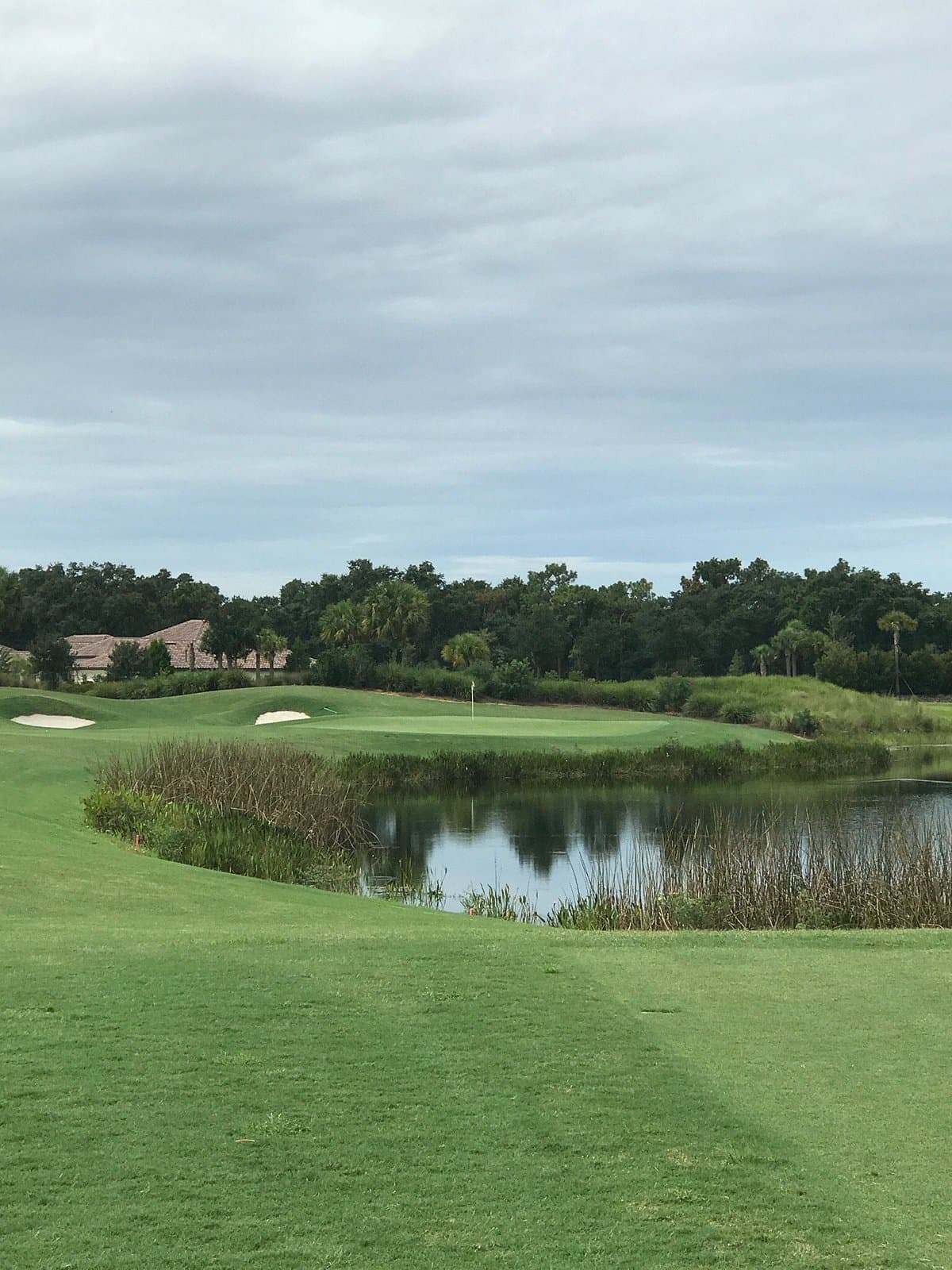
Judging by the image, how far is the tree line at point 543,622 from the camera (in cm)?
6969

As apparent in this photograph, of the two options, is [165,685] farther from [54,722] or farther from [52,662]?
[54,722]

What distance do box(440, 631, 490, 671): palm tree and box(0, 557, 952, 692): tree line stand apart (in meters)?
0.10

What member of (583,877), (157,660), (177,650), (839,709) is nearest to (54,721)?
(157,660)

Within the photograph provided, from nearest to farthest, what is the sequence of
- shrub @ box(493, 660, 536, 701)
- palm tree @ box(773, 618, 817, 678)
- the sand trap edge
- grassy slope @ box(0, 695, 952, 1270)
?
grassy slope @ box(0, 695, 952, 1270) → the sand trap edge → shrub @ box(493, 660, 536, 701) → palm tree @ box(773, 618, 817, 678)

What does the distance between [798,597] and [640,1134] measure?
80.9 metres

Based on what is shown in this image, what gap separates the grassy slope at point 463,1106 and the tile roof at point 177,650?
66.3m

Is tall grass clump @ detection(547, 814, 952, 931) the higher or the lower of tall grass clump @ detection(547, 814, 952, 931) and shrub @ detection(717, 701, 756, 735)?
the lower

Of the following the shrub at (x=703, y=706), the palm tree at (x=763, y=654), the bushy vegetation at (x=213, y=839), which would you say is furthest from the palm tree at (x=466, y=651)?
the bushy vegetation at (x=213, y=839)

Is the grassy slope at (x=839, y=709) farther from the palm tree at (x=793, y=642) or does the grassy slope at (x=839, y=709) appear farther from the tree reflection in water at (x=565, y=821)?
the tree reflection in water at (x=565, y=821)

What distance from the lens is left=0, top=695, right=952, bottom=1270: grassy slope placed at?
4188mm

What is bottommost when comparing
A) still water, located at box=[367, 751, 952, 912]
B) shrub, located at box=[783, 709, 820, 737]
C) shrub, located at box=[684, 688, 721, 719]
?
still water, located at box=[367, 751, 952, 912]

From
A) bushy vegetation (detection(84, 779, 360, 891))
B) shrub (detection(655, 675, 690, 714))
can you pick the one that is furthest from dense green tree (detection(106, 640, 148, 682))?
bushy vegetation (detection(84, 779, 360, 891))

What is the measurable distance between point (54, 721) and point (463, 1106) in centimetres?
3904

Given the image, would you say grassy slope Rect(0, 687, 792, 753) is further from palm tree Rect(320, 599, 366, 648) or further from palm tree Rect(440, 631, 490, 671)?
palm tree Rect(320, 599, 366, 648)
